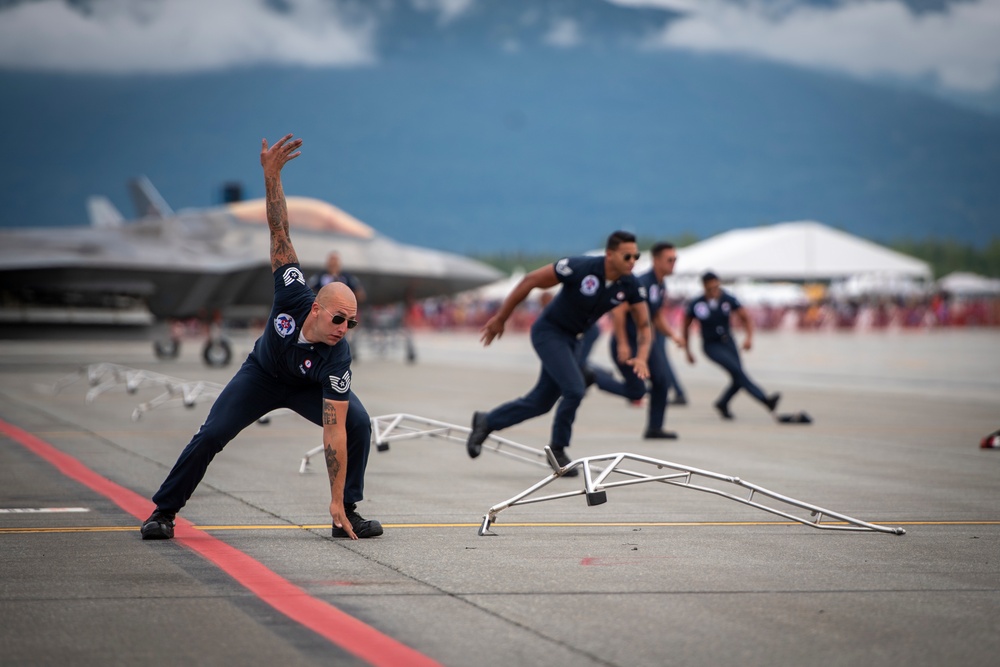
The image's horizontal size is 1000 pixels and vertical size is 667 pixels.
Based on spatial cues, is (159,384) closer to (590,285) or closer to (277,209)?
(590,285)

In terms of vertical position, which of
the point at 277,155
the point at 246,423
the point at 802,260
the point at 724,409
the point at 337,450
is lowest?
the point at 724,409

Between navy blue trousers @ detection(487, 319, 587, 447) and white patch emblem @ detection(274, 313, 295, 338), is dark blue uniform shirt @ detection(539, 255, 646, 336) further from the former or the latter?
white patch emblem @ detection(274, 313, 295, 338)

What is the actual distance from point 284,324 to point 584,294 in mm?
3673

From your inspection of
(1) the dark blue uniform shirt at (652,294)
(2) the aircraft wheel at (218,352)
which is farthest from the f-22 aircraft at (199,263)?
(1) the dark blue uniform shirt at (652,294)

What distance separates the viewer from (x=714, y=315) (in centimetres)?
1445

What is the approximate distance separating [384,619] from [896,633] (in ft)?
6.12

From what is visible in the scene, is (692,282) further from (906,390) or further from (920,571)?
(920,571)

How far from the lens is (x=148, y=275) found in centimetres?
2639

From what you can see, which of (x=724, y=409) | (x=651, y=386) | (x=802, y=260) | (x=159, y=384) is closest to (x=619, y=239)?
(x=651, y=386)

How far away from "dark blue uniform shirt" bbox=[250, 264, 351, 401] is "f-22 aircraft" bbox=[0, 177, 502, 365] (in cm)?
1954

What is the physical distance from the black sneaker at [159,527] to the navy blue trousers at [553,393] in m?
3.56

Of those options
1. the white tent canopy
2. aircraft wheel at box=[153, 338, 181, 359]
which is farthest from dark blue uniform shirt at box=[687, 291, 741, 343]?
the white tent canopy

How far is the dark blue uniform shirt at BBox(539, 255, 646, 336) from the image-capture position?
31.0 feet

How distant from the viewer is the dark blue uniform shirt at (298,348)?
627 centimetres
